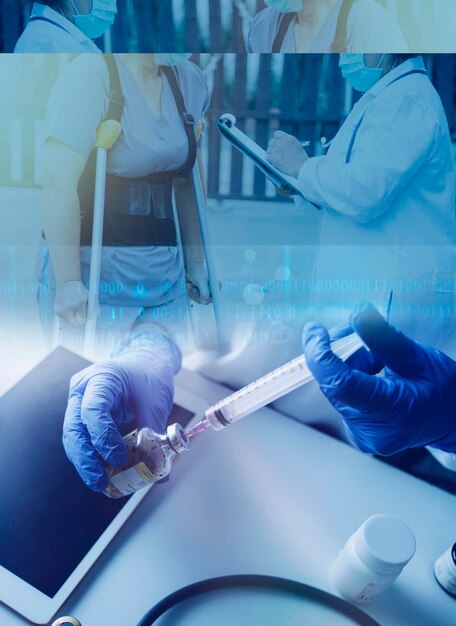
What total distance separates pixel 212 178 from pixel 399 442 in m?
0.56

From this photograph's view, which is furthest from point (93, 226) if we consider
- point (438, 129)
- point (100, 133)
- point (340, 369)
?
point (438, 129)

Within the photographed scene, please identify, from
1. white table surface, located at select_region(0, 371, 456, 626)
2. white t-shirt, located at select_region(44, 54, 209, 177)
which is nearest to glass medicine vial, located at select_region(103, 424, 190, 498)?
white table surface, located at select_region(0, 371, 456, 626)

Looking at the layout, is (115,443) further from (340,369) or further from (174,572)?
(340,369)

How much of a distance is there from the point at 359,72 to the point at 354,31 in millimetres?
68

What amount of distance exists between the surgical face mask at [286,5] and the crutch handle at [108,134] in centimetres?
32

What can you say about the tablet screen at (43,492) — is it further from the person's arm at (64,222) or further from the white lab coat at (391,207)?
the white lab coat at (391,207)

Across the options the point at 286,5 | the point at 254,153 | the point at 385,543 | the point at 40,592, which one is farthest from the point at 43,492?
the point at 286,5

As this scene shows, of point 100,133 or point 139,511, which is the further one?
point 139,511

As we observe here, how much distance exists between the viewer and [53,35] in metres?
0.98

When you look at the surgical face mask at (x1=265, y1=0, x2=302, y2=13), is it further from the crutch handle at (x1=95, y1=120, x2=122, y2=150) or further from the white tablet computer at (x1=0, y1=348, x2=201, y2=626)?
the white tablet computer at (x1=0, y1=348, x2=201, y2=626)

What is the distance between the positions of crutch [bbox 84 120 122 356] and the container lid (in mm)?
597

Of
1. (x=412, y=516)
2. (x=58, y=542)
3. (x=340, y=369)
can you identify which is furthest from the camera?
(x=412, y=516)

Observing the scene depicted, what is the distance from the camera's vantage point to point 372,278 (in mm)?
1055

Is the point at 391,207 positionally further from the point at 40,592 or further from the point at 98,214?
the point at 40,592
